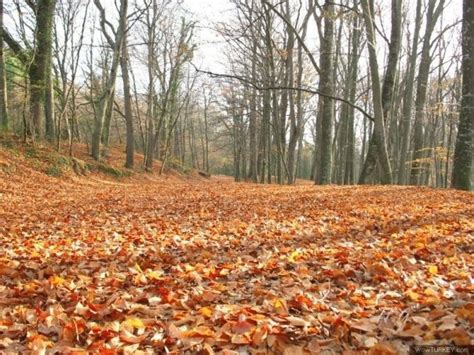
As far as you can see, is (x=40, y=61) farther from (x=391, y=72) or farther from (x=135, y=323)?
(x=135, y=323)

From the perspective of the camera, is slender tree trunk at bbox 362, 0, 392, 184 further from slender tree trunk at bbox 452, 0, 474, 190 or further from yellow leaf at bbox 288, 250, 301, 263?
yellow leaf at bbox 288, 250, 301, 263

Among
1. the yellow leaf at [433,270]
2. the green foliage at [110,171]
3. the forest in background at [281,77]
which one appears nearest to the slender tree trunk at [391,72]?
the forest in background at [281,77]

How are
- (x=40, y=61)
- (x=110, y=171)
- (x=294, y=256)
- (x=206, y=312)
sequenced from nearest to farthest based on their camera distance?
(x=206, y=312), (x=294, y=256), (x=40, y=61), (x=110, y=171)

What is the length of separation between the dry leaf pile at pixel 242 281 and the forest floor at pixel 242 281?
0.04 ft

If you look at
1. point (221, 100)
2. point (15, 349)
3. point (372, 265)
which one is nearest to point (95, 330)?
point (15, 349)

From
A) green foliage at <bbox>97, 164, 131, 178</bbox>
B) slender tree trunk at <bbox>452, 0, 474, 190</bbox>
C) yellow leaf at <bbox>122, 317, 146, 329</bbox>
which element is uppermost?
slender tree trunk at <bbox>452, 0, 474, 190</bbox>

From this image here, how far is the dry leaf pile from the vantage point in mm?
2195

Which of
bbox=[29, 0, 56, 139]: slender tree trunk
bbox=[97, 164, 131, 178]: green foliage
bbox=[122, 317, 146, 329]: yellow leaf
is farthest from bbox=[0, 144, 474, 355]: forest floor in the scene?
bbox=[97, 164, 131, 178]: green foliage

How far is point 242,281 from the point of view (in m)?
3.40

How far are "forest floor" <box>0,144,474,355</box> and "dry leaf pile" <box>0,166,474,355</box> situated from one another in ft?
0.04

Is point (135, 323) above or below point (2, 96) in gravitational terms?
below

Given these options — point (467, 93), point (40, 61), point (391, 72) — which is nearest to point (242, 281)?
point (467, 93)

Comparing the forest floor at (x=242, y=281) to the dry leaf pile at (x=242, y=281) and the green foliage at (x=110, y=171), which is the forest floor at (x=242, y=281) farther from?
the green foliage at (x=110, y=171)

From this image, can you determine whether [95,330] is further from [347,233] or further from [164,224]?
[164,224]
